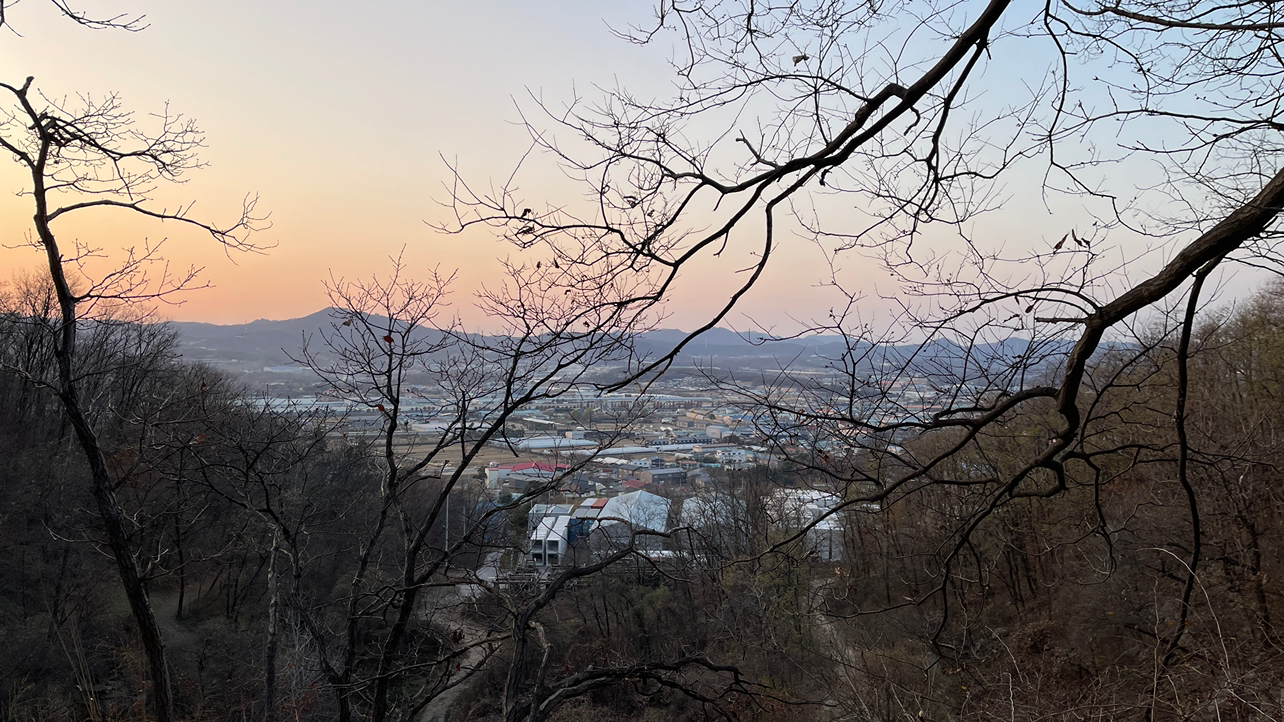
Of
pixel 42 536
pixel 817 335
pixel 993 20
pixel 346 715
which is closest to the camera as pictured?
pixel 993 20

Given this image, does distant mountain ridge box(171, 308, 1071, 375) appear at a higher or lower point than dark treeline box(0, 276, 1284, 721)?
higher

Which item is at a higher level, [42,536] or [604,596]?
[42,536]

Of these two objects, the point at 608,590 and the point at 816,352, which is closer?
the point at 816,352

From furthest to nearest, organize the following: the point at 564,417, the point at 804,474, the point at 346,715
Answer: the point at 564,417
the point at 346,715
the point at 804,474

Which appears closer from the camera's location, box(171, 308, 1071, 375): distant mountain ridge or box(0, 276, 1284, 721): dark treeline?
box(171, 308, 1071, 375): distant mountain ridge

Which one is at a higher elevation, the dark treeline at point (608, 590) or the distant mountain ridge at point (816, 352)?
the distant mountain ridge at point (816, 352)

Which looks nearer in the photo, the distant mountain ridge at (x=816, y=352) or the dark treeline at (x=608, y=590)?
the distant mountain ridge at (x=816, y=352)

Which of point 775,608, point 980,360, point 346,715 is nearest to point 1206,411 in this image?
point 775,608

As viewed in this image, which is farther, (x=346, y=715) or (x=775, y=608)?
(x=775, y=608)

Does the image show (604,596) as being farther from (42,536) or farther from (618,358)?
(618,358)

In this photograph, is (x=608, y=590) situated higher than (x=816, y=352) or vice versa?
(x=816, y=352)

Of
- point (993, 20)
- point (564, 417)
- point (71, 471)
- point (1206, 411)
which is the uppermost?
point (993, 20)
